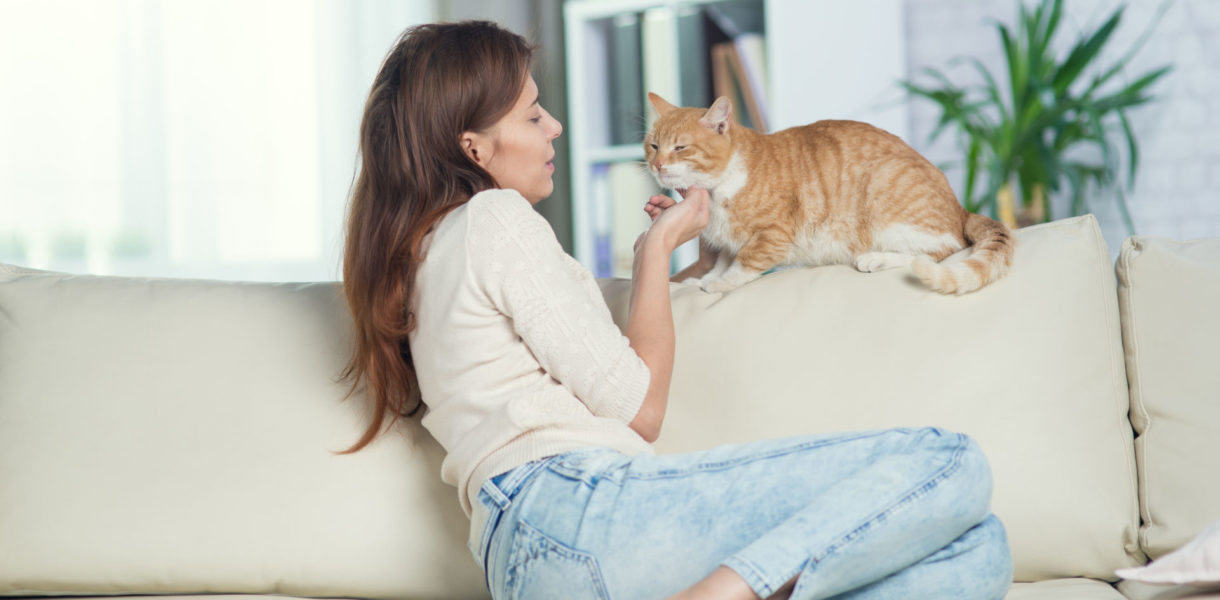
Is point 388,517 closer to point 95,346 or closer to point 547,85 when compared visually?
point 95,346

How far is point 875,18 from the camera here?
2.62m

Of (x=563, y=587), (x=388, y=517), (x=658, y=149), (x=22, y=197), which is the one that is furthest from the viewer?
(x=22, y=197)

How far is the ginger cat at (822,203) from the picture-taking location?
49.9 inches

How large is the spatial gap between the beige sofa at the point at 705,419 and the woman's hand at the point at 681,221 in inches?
4.5

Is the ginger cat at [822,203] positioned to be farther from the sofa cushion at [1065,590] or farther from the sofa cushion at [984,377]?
the sofa cushion at [1065,590]

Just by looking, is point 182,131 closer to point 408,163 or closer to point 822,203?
point 408,163

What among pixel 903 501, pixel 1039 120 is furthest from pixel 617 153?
pixel 903 501

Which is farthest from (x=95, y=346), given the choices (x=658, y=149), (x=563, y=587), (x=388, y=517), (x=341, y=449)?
(x=658, y=149)

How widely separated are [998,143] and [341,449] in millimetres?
2028

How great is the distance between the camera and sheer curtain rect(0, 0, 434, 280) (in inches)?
76.4

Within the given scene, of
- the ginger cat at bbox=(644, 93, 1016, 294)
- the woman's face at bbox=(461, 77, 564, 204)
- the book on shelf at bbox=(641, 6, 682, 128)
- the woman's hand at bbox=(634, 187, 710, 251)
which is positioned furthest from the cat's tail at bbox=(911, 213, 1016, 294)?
the book on shelf at bbox=(641, 6, 682, 128)

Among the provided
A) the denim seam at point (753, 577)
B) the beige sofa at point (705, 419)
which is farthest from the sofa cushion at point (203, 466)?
the denim seam at point (753, 577)

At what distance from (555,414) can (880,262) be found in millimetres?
526

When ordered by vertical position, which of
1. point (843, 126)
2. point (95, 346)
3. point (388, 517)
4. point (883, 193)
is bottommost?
point (388, 517)
